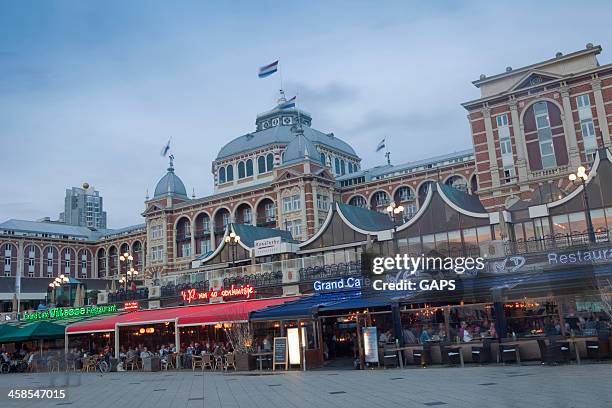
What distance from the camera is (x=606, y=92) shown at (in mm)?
43656

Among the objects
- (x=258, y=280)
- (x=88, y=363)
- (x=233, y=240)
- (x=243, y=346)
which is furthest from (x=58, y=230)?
(x=243, y=346)

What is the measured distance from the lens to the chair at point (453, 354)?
22469 millimetres

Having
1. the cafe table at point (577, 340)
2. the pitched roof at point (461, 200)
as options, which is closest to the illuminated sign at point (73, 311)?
the pitched roof at point (461, 200)

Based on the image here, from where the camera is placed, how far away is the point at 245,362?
27719 mm

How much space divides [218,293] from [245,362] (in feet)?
30.4

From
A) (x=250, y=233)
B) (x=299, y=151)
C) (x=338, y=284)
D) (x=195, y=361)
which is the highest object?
(x=299, y=151)

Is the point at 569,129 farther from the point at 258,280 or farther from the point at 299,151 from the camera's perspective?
the point at 299,151

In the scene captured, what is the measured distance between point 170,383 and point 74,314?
26.6 metres

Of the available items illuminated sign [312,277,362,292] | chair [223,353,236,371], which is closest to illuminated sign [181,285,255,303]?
illuminated sign [312,277,362,292]

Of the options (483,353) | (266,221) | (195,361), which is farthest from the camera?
(266,221)

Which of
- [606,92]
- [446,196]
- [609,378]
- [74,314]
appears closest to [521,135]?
[606,92]

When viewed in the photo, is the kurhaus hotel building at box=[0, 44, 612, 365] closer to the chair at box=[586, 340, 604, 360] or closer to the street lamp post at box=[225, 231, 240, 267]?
the street lamp post at box=[225, 231, 240, 267]

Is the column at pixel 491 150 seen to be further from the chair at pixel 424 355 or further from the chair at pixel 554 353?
the chair at pixel 554 353

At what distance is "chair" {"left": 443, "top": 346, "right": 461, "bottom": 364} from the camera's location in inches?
885
